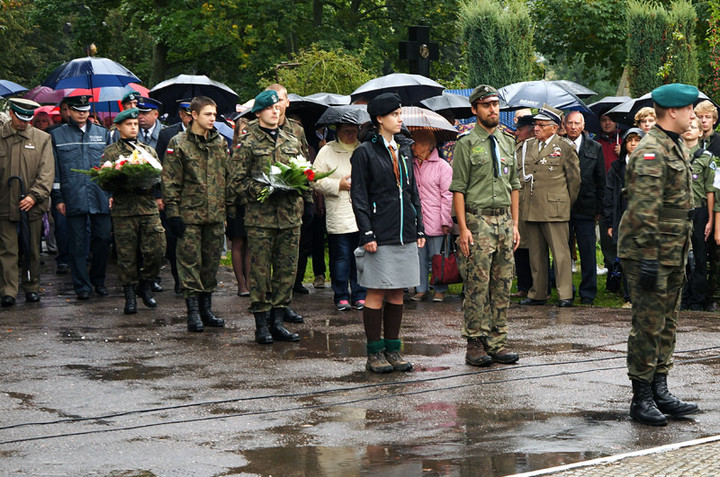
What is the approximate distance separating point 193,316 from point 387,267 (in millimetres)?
2986

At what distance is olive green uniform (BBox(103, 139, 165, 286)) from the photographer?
1252 cm

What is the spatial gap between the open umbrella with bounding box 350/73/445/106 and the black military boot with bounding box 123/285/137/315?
16.4 ft

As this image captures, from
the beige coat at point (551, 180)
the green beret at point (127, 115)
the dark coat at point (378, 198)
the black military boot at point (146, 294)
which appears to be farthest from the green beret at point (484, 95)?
the black military boot at point (146, 294)

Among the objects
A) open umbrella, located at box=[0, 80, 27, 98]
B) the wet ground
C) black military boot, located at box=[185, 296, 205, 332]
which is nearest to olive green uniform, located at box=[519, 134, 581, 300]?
the wet ground

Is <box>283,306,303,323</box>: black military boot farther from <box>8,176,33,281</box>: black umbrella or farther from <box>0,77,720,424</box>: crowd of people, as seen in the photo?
<box>8,176,33,281</box>: black umbrella

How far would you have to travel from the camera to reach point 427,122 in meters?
13.6

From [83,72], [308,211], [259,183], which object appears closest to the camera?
[259,183]

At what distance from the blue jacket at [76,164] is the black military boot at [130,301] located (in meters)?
1.55

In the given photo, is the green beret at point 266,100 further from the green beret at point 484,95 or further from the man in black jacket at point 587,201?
the man in black jacket at point 587,201

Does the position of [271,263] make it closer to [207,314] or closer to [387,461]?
[207,314]

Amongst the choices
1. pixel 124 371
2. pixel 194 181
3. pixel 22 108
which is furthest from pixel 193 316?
pixel 22 108

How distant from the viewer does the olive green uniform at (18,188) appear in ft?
43.9

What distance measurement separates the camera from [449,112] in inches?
651

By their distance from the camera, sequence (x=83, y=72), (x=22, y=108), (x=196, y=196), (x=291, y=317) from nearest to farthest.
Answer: (x=196, y=196), (x=291, y=317), (x=22, y=108), (x=83, y=72)
